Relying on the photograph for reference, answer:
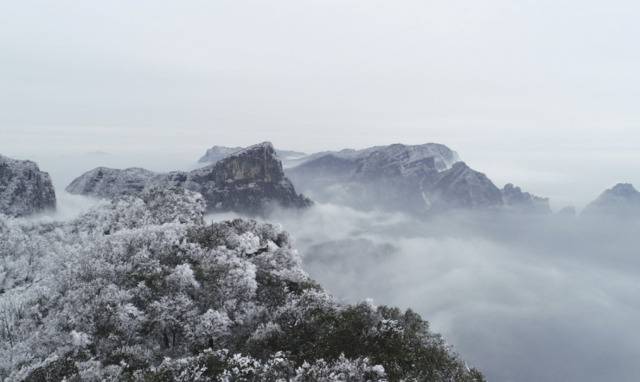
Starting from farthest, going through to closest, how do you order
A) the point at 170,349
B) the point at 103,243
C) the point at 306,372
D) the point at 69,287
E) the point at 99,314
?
the point at 103,243, the point at 69,287, the point at 99,314, the point at 170,349, the point at 306,372

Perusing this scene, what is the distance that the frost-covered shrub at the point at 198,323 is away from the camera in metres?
36.9

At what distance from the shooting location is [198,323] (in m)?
50.4

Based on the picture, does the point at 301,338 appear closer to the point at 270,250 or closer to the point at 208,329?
the point at 208,329

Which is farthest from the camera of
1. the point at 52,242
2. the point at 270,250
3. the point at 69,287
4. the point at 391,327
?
the point at 52,242

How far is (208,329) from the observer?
49219 millimetres

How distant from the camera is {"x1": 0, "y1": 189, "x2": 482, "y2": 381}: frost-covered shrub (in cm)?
3688

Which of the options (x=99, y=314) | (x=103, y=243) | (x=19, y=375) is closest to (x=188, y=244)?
(x=103, y=243)

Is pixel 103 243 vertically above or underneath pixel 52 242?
above

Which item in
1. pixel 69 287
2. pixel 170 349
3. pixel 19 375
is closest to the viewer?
pixel 19 375

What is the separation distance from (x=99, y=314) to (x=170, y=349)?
10.4m

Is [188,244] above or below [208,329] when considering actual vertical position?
above

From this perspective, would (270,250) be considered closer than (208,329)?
No

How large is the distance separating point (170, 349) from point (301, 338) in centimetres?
1525

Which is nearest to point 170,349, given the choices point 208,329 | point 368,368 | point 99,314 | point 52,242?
point 208,329
